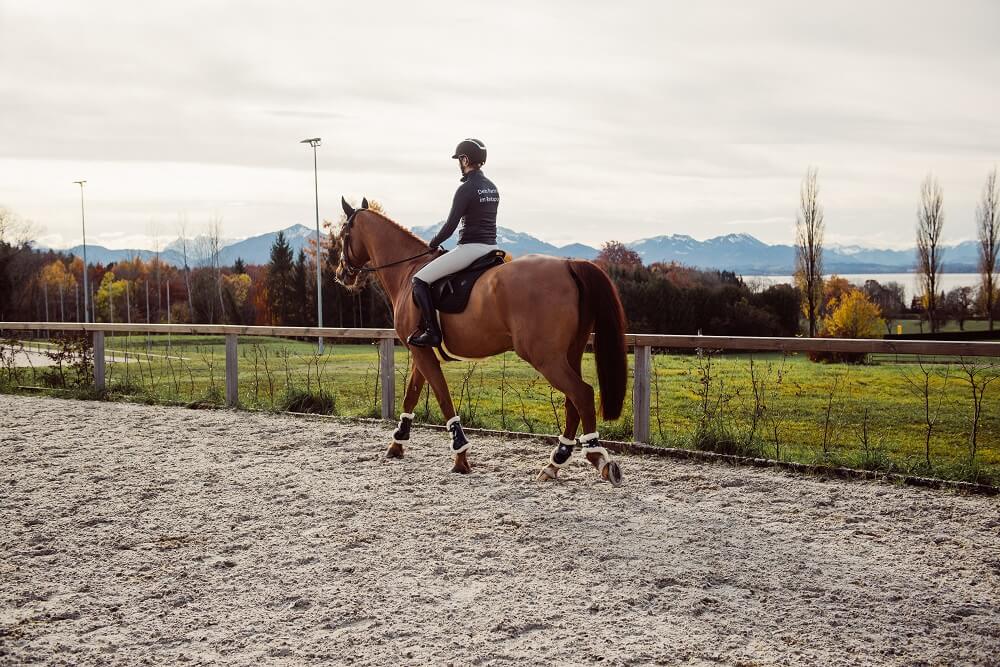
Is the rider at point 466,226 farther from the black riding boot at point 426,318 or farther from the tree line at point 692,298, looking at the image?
the tree line at point 692,298

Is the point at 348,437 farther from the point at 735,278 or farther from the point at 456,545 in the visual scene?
the point at 735,278

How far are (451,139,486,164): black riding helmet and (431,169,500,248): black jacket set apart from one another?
0.09 metres

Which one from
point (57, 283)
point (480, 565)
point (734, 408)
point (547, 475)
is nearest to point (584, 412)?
point (547, 475)

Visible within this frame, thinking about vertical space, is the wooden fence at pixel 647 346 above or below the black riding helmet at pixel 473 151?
below

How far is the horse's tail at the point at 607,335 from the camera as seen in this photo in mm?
6238

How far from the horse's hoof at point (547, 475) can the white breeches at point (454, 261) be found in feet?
5.98

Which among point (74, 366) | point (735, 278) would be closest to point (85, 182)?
point (735, 278)

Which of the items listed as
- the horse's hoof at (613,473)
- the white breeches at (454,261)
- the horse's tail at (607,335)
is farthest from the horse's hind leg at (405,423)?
the horse's hoof at (613,473)

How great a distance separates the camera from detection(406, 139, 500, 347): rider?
6688mm

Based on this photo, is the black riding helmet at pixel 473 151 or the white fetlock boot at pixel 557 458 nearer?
the white fetlock boot at pixel 557 458

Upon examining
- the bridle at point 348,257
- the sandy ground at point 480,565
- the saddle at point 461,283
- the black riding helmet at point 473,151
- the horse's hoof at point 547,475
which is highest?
the black riding helmet at point 473,151

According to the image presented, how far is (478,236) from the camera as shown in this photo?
677 cm

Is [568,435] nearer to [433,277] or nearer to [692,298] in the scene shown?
[433,277]

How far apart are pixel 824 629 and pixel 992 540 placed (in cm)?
199
